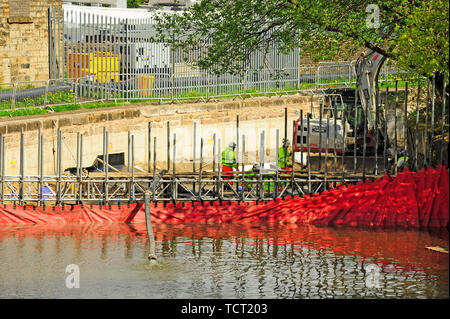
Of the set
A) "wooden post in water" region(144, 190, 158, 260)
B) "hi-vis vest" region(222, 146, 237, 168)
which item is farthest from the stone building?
"wooden post in water" region(144, 190, 158, 260)

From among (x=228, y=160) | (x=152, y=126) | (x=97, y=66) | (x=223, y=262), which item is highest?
(x=97, y=66)

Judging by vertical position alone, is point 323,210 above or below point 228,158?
below

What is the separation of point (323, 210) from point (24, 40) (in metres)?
18.2

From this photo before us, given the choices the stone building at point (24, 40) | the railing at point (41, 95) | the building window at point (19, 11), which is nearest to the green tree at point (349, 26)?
the railing at point (41, 95)

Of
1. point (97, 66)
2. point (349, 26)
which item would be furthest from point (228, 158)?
point (97, 66)

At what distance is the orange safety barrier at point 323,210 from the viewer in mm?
25000

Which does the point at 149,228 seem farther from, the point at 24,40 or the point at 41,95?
the point at 24,40

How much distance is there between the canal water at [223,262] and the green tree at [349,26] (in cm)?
495

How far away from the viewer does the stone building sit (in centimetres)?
3888

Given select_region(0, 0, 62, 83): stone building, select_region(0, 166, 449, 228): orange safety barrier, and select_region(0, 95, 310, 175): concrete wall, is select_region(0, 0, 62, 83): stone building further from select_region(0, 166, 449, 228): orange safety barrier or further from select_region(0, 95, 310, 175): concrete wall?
select_region(0, 166, 449, 228): orange safety barrier

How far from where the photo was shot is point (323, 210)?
26141 millimetres

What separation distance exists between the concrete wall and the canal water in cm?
551

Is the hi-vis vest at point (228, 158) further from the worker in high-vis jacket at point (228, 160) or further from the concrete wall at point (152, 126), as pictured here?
the concrete wall at point (152, 126)
